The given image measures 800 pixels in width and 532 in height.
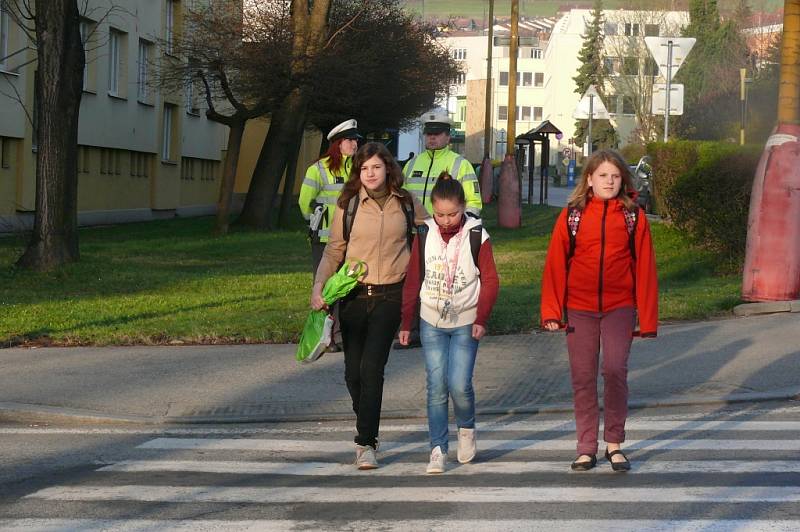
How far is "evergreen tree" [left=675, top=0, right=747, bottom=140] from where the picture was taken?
80.5 metres

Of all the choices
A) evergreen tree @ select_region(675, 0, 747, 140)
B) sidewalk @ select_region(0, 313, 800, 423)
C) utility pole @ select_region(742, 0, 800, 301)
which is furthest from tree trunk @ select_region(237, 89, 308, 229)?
evergreen tree @ select_region(675, 0, 747, 140)

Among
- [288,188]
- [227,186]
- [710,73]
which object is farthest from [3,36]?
[710,73]

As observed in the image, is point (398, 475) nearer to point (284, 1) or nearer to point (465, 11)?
point (284, 1)

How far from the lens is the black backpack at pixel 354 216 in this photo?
788 centimetres

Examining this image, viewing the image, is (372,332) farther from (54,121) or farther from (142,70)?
(142,70)

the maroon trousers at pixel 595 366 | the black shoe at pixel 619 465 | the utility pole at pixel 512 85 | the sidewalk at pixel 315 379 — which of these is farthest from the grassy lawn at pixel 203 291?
the utility pole at pixel 512 85

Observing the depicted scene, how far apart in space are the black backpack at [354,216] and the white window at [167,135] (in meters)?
35.8

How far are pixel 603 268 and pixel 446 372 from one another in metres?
1.00

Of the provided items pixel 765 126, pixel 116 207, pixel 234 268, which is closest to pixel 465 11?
pixel 765 126

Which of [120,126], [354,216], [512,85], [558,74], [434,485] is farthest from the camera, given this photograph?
[558,74]

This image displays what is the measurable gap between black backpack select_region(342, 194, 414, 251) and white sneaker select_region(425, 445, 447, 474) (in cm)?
115

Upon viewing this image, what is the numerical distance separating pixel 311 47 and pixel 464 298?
23034mm

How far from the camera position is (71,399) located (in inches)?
390

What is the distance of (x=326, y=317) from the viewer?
8016 mm
